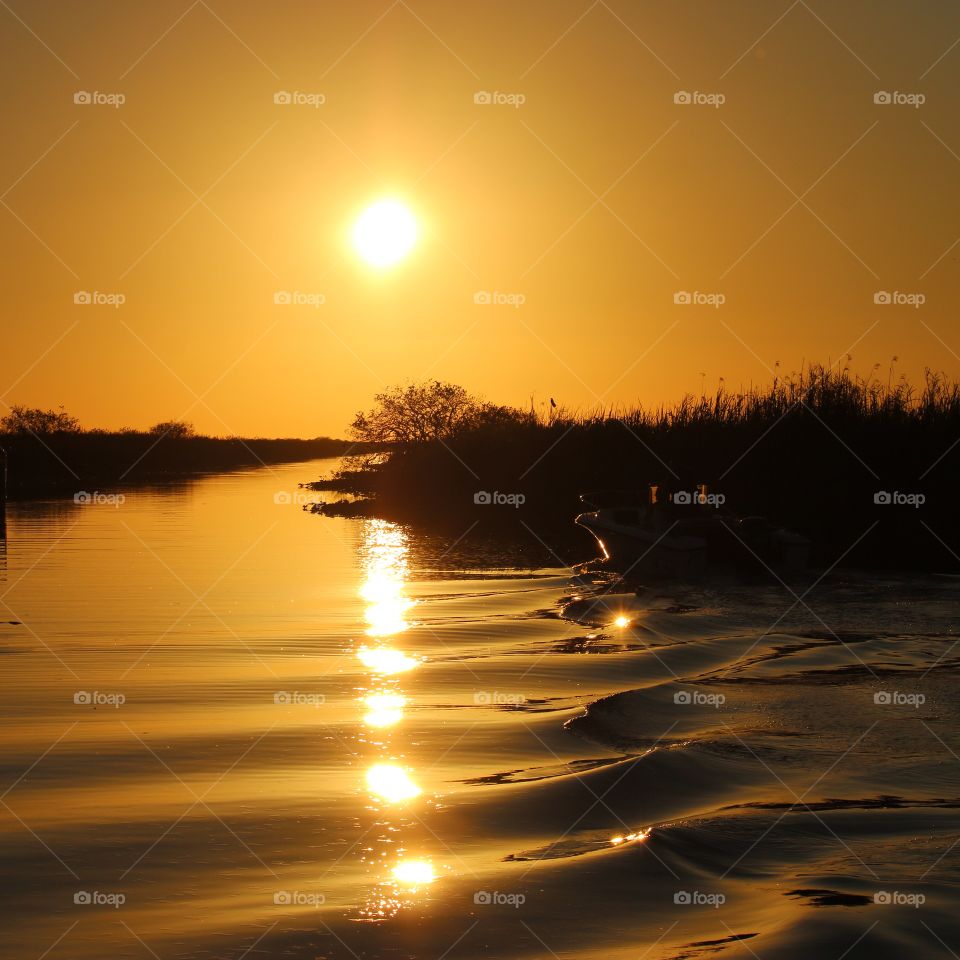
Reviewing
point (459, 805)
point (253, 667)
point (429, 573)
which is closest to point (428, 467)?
point (429, 573)

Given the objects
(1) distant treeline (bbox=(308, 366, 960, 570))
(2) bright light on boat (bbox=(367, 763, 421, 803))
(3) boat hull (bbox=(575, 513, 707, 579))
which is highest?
(1) distant treeline (bbox=(308, 366, 960, 570))

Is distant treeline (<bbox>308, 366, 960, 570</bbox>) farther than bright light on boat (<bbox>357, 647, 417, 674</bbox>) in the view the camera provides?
Yes

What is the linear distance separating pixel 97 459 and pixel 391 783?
7960 cm

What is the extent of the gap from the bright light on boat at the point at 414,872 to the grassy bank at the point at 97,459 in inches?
1860

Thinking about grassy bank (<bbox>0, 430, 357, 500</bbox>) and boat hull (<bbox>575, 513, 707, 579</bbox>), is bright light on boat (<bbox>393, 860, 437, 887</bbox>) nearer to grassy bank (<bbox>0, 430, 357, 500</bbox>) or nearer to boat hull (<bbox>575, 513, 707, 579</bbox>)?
boat hull (<bbox>575, 513, 707, 579</bbox>)

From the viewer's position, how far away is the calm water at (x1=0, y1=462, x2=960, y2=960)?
561 cm

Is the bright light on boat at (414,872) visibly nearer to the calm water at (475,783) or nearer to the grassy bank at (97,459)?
the calm water at (475,783)

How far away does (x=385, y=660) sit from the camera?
12938mm

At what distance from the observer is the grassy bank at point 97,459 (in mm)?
67838

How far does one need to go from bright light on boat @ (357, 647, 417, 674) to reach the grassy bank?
133 ft

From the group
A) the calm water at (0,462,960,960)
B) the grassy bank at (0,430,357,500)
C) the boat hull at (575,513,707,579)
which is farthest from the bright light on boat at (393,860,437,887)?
the grassy bank at (0,430,357,500)

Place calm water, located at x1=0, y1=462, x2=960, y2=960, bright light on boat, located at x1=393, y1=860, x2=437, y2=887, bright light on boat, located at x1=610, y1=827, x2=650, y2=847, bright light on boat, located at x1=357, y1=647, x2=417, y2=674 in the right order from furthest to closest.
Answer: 1. bright light on boat, located at x1=357, y1=647, x2=417, y2=674
2. bright light on boat, located at x1=610, y1=827, x2=650, y2=847
3. bright light on boat, located at x1=393, y1=860, x2=437, y2=887
4. calm water, located at x1=0, y1=462, x2=960, y2=960

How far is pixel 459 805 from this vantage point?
7445mm

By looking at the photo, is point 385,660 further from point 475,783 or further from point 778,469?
point 778,469
